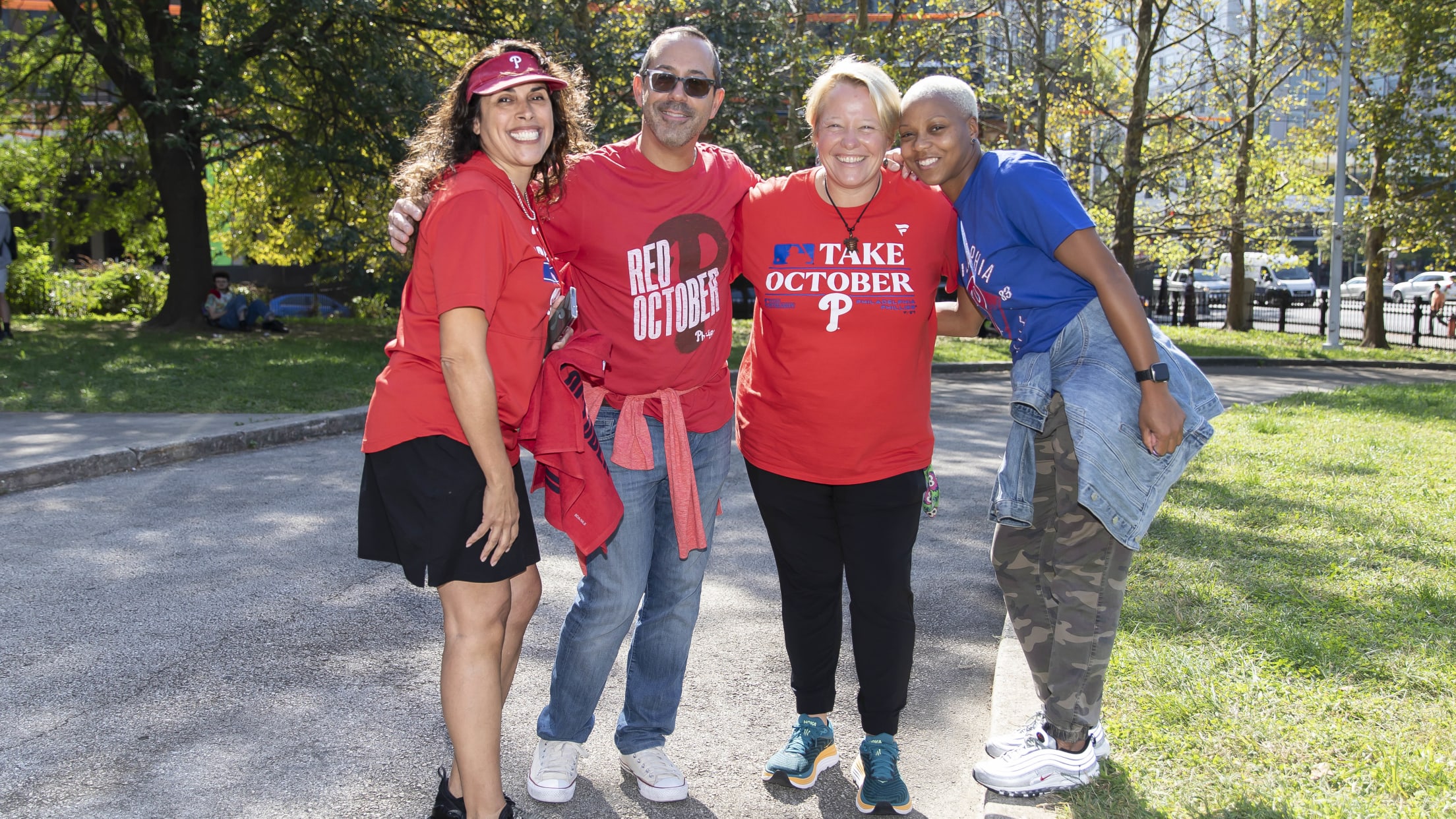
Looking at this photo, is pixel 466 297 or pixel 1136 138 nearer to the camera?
pixel 466 297

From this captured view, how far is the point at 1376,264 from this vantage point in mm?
22234

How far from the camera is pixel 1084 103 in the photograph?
20281 mm

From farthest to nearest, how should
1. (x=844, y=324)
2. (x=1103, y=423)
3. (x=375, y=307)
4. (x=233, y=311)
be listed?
(x=375, y=307), (x=233, y=311), (x=844, y=324), (x=1103, y=423)

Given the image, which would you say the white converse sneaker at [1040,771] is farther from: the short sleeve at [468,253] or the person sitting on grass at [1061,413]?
the short sleeve at [468,253]

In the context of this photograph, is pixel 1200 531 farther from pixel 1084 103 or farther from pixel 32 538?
pixel 1084 103

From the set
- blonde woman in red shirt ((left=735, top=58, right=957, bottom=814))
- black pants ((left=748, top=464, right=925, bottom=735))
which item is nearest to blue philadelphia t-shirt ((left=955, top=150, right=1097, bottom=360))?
blonde woman in red shirt ((left=735, top=58, right=957, bottom=814))

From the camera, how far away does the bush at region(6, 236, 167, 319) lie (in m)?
21.6

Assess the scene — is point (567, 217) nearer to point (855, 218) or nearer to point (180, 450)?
point (855, 218)

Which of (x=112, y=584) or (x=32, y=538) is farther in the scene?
(x=32, y=538)

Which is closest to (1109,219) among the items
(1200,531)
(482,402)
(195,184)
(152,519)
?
(195,184)

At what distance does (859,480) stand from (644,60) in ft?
4.41

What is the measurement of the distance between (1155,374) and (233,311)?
705 inches

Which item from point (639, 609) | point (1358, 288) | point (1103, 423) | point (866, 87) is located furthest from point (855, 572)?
point (1358, 288)

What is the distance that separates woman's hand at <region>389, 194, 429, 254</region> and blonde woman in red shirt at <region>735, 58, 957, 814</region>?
36.6 inches
